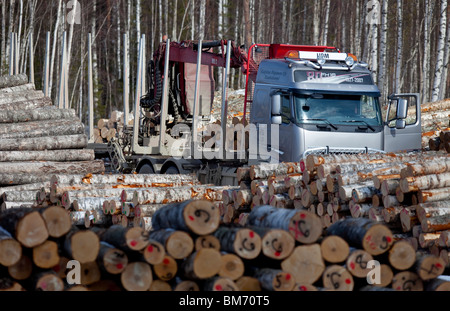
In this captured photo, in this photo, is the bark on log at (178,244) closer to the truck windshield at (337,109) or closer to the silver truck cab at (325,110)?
the silver truck cab at (325,110)

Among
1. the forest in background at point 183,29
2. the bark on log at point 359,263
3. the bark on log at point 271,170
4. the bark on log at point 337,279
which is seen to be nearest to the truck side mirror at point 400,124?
the bark on log at point 271,170

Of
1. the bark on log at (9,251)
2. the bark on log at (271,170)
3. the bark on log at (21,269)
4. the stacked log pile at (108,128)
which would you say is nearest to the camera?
the bark on log at (9,251)

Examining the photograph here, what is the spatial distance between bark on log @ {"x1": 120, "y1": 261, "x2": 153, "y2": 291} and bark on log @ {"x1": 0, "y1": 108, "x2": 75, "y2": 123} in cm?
1126

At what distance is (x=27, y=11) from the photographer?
38500 millimetres

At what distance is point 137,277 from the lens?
6.45m

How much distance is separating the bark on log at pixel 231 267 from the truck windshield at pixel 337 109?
243 inches

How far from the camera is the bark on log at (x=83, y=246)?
6.43 meters

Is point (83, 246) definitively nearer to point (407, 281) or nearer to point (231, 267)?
point (231, 267)

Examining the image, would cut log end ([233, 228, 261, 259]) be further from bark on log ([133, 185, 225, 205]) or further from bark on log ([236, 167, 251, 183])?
bark on log ([236, 167, 251, 183])

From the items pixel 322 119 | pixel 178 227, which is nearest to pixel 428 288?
pixel 178 227

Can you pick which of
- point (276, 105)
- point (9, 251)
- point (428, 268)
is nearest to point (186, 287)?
point (9, 251)

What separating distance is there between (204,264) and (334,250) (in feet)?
4.15

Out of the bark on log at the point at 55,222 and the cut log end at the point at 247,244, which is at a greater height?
the bark on log at the point at 55,222

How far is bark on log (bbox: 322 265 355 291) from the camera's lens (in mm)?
6656
